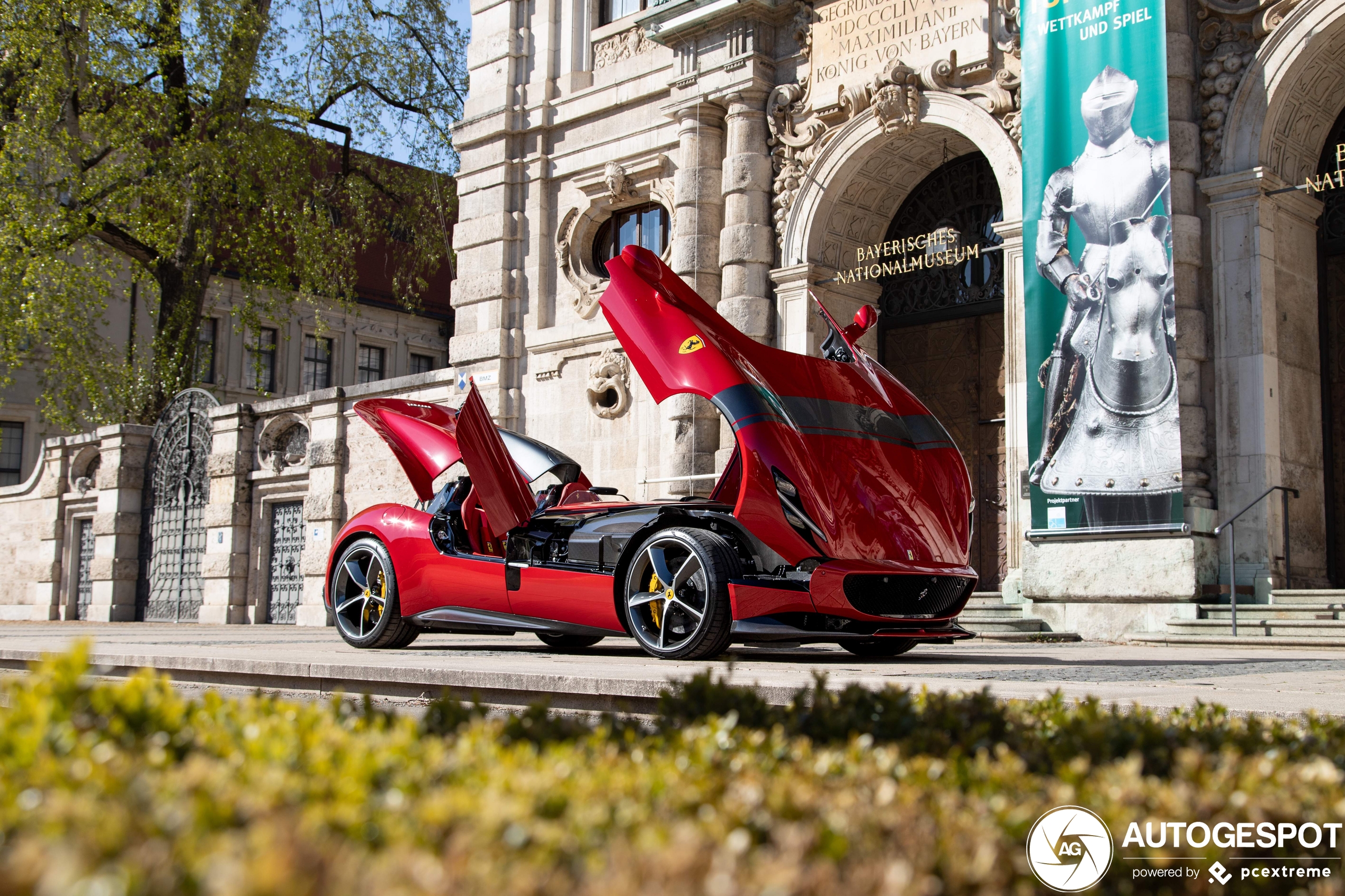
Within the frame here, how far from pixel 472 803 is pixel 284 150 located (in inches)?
916

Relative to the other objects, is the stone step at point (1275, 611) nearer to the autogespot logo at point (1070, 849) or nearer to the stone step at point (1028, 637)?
the stone step at point (1028, 637)

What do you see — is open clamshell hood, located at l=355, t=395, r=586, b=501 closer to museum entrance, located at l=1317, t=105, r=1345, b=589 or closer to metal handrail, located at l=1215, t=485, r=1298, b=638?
metal handrail, located at l=1215, t=485, r=1298, b=638

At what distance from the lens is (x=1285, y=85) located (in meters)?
12.7

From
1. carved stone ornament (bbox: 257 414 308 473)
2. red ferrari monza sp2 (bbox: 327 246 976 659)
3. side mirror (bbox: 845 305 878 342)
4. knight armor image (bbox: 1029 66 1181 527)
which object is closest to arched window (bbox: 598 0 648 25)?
carved stone ornament (bbox: 257 414 308 473)

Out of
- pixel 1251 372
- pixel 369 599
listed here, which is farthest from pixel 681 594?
pixel 1251 372

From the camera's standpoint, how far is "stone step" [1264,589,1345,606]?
11.5m

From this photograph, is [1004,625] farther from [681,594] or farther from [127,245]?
[127,245]

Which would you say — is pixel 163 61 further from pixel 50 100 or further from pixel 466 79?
pixel 466 79

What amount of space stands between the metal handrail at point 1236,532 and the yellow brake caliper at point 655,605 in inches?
244

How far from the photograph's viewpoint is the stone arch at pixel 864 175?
15.2m

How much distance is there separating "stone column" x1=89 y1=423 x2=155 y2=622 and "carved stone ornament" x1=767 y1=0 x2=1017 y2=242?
13127 millimetres

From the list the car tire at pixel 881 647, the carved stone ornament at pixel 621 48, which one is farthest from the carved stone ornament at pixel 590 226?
the car tire at pixel 881 647

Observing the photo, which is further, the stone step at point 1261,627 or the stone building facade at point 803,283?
the stone building facade at point 803,283

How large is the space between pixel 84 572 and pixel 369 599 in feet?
57.0
